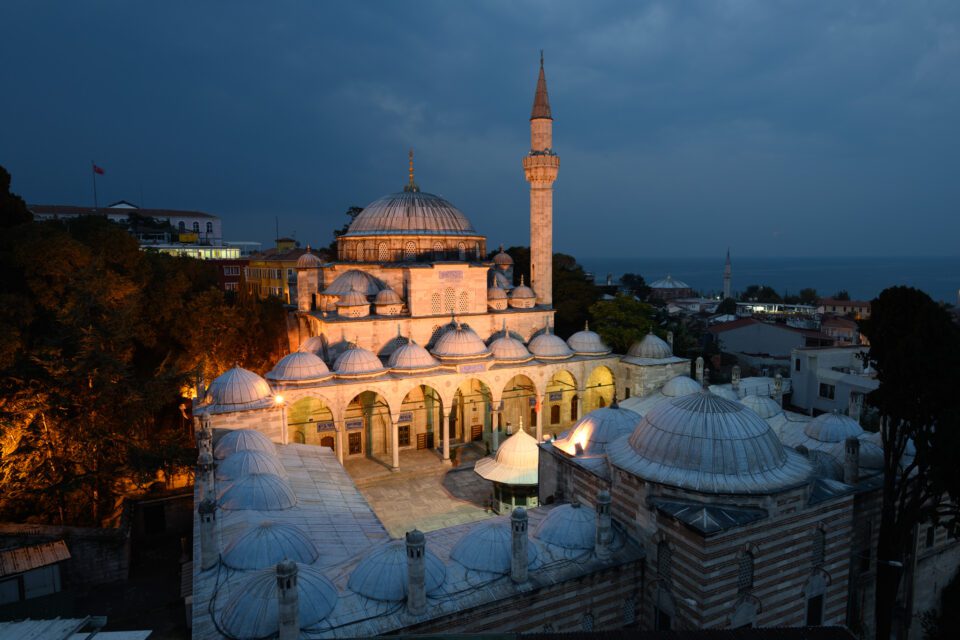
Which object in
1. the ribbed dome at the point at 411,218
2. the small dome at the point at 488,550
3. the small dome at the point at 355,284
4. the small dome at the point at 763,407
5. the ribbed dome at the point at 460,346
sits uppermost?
the ribbed dome at the point at 411,218

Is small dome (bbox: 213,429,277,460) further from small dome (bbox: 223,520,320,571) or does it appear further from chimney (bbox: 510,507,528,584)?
chimney (bbox: 510,507,528,584)

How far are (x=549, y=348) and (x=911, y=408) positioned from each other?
14311 mm

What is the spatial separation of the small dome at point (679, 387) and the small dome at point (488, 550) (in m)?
14.3

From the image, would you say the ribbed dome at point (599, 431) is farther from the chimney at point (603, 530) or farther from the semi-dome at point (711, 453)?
the chimney at point (603, 530)

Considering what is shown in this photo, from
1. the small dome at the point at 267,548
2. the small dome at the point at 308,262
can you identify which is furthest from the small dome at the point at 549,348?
the small dome at the point at 267,548

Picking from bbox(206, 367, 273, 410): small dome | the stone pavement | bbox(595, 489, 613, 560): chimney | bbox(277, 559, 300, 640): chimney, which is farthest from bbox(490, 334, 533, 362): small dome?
bbox(277, 559, 300, 640): chimney

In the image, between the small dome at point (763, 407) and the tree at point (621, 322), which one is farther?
the tree at point (621, 322)

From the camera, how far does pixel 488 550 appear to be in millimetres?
10992

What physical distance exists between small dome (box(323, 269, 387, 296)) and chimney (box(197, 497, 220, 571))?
1486 cm

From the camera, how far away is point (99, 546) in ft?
49.9

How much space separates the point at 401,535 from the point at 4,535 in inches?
388

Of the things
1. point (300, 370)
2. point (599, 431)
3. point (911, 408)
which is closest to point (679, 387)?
point (599, 431)

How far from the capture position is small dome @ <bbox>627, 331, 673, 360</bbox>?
84.9ft

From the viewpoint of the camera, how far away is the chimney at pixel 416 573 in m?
9.38
